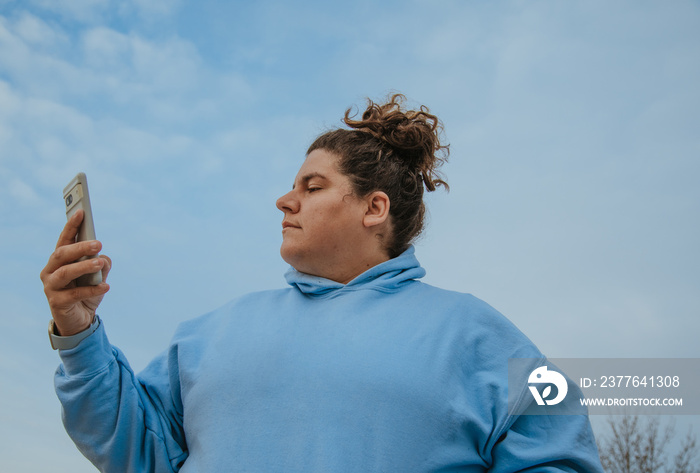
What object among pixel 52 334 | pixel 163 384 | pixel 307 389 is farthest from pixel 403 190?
pixel 52 334

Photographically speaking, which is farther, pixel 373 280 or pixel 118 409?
pixel 373 280

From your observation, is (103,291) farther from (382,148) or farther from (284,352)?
(382,148)

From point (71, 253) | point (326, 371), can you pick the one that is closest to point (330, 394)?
point (326, 371)

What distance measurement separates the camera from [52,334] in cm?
245

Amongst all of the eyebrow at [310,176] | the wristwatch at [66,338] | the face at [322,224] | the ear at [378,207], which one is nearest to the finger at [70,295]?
the wristwatch at [66,338]

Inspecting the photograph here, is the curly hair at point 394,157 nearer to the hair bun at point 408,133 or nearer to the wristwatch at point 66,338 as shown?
the hair bun at point 408,133

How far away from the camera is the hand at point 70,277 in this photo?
227 centimetres

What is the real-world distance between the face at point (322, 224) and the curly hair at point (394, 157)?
0.27ft

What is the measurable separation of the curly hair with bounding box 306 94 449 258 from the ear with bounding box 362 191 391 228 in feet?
0.10

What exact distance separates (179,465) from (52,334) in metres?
0.74

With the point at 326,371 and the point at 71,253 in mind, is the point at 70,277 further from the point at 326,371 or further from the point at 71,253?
the point at 326,371

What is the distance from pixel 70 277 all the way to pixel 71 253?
8cm

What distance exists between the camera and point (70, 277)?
89.0 inches

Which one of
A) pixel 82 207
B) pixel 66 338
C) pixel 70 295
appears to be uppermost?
pixel 82 207
